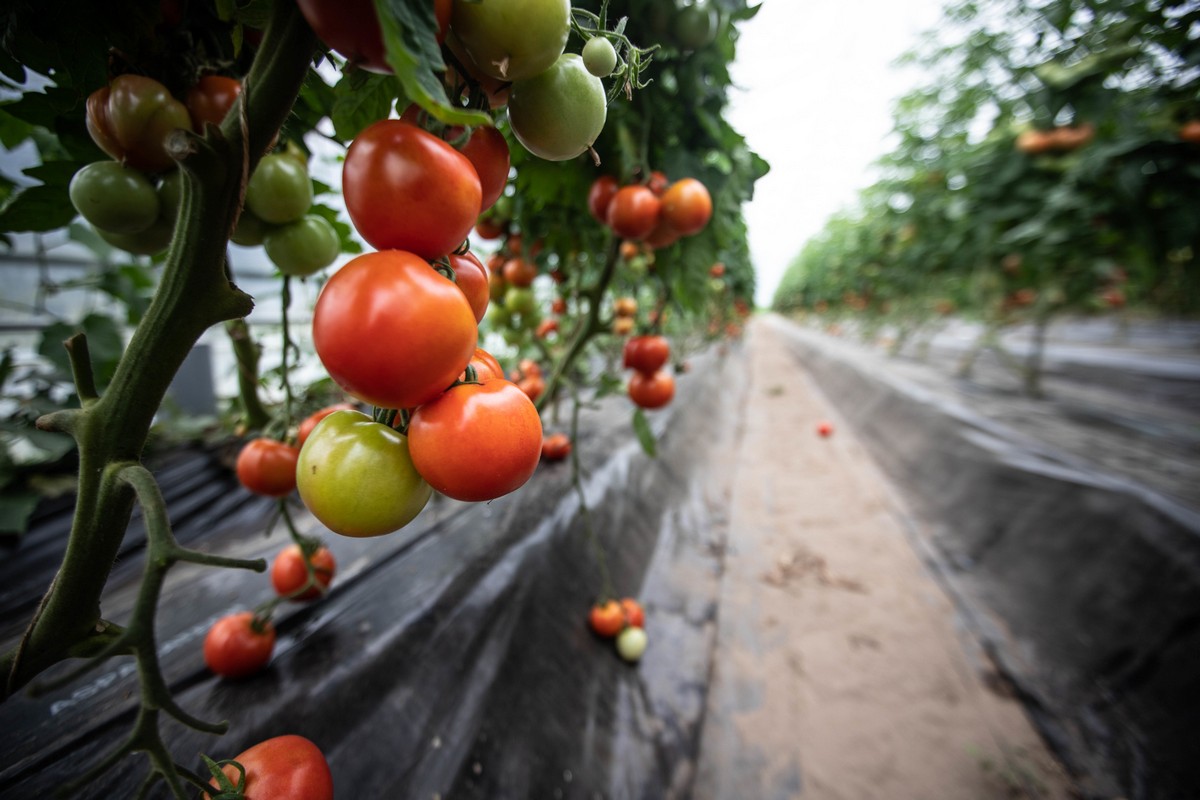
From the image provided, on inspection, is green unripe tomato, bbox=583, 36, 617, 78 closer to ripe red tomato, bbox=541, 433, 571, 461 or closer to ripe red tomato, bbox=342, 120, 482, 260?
ripe red tomato, bbox=342, 120, 482, 260

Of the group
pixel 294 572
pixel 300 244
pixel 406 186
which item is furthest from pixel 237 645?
pixel 406 186

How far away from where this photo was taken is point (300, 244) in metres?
0.68

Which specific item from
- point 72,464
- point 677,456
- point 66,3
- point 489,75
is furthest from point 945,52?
point 72,464

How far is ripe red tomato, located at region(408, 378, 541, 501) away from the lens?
0.39m

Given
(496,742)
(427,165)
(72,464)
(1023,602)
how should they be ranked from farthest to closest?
(1023,602), (72,464), (496,742), (427,165)

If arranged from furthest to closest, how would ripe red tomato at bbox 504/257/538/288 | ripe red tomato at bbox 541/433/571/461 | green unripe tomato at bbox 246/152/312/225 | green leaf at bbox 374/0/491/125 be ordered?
ripe red tomato at bbox 541/433/571/461
ripe red tomato at bbox 504/257/538/288
green unripe tomato at bbox 246/152/312/225
green leaf at bbox 374/0/491/125

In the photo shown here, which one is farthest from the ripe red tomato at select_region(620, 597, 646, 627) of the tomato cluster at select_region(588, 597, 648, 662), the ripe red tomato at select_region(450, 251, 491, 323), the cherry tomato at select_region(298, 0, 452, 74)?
the cherry tomato at select_region(298, 0, 452, 74)

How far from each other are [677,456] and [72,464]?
305 cm

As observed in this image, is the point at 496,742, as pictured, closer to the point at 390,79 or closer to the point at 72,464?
the point at 390,79

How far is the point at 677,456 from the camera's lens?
10.5ft

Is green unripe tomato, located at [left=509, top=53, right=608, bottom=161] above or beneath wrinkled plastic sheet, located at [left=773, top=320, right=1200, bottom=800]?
above

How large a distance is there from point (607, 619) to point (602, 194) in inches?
50.8

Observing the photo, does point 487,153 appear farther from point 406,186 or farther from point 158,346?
point 158,346

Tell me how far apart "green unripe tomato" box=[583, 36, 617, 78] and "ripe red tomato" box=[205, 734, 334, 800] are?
30.8 inches
